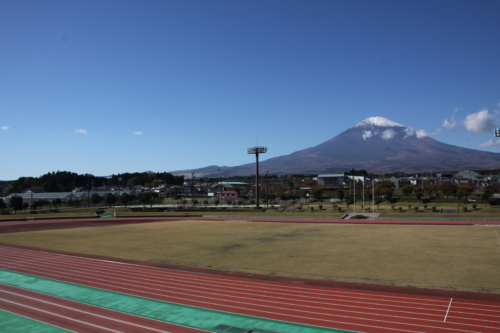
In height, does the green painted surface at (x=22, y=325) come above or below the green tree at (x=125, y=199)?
below

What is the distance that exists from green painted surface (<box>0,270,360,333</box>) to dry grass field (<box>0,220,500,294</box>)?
194 inches

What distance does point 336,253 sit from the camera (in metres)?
19.6

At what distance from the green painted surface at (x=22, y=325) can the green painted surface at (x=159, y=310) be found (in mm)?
1814

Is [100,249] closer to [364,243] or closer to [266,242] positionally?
[266,242]

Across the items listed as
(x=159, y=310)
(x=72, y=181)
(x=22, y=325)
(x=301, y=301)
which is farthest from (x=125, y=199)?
(x=72, y=181)

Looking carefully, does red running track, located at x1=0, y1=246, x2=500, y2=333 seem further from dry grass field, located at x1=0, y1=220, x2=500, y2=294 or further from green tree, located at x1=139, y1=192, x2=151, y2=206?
green tree, located at x1=139, y1=192, x2=151, y2=206

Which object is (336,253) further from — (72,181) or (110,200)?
(72,181)

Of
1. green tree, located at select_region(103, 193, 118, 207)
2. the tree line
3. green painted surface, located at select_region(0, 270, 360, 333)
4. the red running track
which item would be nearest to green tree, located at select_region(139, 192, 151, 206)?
green tree, located at select_region(103, 193, 118, 207)

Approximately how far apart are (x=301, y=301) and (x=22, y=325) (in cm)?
861

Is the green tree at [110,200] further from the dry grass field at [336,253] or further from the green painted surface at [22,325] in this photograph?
the green painted surface at [22,325]

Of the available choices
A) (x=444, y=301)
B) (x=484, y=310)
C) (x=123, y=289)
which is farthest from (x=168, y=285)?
(x=484, y=310)

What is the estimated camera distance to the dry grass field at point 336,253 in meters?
14.2

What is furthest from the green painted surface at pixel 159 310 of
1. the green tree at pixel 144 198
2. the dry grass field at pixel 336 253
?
the green tree at pixel 144 198

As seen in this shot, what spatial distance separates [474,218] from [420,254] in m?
23.3
